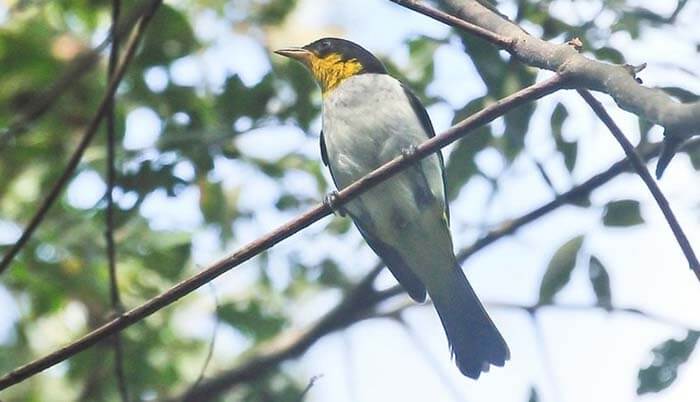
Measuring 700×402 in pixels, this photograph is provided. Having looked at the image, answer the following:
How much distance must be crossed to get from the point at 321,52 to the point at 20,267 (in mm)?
1605

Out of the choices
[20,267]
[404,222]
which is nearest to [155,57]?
[20,267]

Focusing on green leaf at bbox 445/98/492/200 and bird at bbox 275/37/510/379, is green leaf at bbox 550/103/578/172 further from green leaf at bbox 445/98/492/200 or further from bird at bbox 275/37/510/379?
Answer: bird at bbox 275/37/510/379

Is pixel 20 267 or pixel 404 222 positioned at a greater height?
pixel 404 222

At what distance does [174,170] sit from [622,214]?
1717 millimetres

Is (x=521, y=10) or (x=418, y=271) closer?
(x=521, y=10)

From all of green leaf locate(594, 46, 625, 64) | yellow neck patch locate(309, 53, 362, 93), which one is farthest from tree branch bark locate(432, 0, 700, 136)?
yellow neck patch locate(309, 53, 362, 93)

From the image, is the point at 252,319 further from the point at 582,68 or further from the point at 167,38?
the point at 582,68

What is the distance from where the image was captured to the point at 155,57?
554 cm

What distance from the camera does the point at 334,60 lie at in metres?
5.54

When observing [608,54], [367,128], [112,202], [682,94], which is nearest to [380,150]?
[367,128]

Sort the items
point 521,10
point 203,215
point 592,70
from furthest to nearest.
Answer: point 203,215, point 521,10, point 592,70

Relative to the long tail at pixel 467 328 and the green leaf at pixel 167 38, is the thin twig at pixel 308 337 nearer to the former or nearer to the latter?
the long tail at pixel 467 328

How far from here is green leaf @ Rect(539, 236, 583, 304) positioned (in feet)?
15.0

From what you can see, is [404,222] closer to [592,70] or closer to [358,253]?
[358,253]
